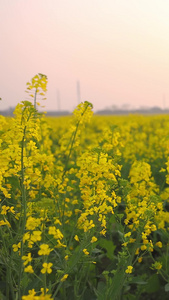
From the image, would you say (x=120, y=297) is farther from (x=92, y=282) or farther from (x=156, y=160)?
(x=156, y=160)

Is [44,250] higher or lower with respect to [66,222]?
A: higher

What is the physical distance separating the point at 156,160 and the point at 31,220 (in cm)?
331

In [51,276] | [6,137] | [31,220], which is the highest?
[6,137]

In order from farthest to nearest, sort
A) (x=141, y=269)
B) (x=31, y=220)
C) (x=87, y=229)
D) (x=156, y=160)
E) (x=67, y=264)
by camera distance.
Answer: (x=156, y=160) < (x=141, y=269) < (x=67, y=264) < (x=87, y=229) < (x=31, y=220)

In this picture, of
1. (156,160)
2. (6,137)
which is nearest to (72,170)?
(6,137)

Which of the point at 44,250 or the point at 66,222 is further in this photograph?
the point at 66,222

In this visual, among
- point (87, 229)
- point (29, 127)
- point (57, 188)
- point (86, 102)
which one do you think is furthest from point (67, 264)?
point (86, 102)

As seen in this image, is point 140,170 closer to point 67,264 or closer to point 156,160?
point 67,264

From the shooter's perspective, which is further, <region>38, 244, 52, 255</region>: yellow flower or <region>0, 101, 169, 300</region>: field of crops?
<region>0, 101, 169, 300</region>: field of crops

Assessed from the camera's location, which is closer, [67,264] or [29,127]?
[29,127]

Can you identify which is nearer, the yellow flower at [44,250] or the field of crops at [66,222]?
the yellow flower at [44,250]

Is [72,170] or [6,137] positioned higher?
[6,137]

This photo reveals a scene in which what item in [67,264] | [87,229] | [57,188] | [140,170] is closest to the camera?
[87,229]

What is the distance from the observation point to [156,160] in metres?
4.78
